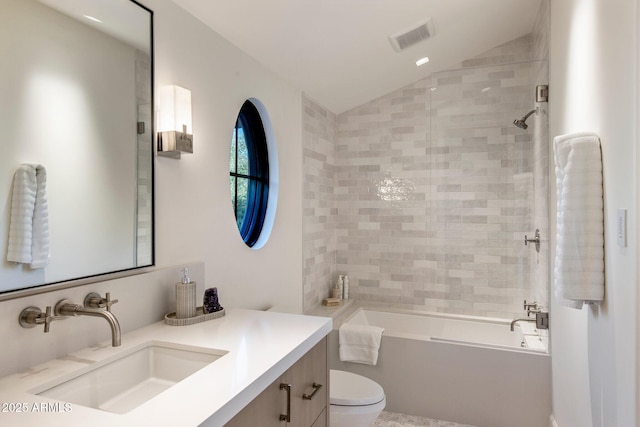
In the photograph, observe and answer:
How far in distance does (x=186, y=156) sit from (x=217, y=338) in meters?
0.84

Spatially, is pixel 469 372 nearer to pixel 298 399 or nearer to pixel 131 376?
pixel 298 399

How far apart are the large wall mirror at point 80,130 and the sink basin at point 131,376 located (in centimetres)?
29

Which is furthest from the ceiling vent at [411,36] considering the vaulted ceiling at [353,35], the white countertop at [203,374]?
the white countertop at [203,374]

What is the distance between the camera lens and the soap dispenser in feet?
5.19

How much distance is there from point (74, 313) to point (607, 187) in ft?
5.86

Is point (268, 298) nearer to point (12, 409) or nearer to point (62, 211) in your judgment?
point (62, 211)

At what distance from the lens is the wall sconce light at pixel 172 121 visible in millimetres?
1617

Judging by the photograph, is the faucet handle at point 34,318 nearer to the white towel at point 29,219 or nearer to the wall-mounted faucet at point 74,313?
the wall-mounted faucet at point 74,313

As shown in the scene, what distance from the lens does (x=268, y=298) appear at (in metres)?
2.48

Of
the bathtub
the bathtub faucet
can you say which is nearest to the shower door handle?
the bathtub faucet

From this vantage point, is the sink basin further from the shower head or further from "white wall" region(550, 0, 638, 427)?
the shower head

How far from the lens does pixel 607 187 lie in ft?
4.62

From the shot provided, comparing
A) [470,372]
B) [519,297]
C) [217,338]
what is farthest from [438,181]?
[217,338]

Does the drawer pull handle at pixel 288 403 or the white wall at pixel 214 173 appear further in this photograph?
the white wall at pixel 214 173
